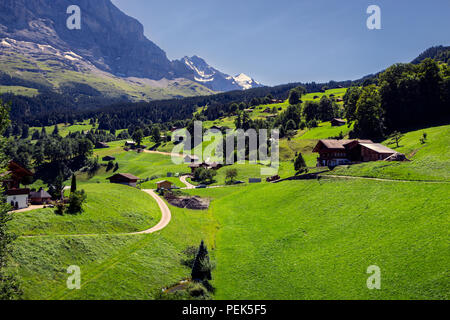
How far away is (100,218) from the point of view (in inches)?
1889

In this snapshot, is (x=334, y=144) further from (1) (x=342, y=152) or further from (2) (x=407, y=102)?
(2) (x=407, y=102)

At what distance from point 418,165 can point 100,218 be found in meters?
59.0

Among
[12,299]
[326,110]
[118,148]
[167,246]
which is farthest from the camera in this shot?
[118,148]

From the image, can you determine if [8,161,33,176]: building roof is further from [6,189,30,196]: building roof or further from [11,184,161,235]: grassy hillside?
[11,184,161,235]: grassy hillside

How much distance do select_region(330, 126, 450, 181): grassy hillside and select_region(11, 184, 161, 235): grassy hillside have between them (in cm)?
4366

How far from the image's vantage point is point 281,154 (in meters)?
119

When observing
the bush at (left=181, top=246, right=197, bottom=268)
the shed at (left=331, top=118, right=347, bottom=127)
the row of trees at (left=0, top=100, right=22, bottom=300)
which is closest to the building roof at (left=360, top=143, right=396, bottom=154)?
the bush at (left=181, top=246, right=197, bottom=268)

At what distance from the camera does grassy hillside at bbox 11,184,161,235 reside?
3856cm

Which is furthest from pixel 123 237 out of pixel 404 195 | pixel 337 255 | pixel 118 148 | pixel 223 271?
pixel 118 148

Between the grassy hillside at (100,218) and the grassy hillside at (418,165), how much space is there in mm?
43659

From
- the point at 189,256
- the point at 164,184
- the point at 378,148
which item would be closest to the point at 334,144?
the point at 378,148

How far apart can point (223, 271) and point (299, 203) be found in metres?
23.5
